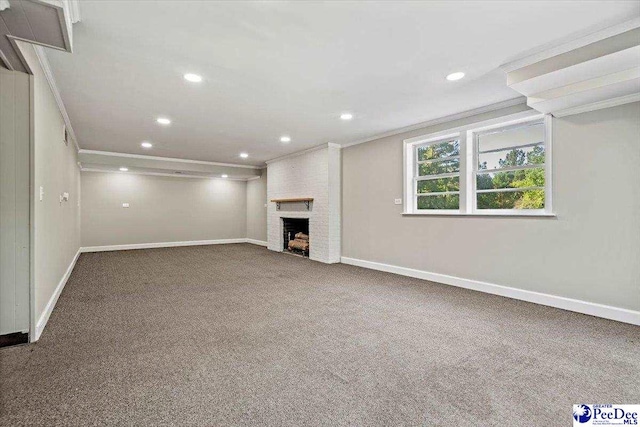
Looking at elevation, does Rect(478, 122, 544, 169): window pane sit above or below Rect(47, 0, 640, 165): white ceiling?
below

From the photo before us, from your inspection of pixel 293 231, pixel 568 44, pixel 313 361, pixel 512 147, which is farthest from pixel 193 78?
pixel 293 231

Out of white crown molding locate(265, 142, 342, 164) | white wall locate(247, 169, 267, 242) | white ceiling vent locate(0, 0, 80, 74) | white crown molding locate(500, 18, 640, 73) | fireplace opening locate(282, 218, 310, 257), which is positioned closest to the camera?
white ceiling vent locate(0, 0, 80, 74)

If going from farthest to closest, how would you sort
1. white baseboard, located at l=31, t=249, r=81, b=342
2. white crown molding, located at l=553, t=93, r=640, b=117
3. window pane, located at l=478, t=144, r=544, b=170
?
window pane, located at l=478, t=144, r=544, b=170 < white crown molding, located at l=553, t=93, r=640, b=117 < white baseboard, located at l=31, t=249, r=81, b=342

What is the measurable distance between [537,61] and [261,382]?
3514mm

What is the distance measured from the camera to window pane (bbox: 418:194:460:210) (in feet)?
15.2

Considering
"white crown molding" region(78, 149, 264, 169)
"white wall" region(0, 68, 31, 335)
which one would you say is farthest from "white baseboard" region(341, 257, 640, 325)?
"white crown molding" region(78, 149, 264, 169)

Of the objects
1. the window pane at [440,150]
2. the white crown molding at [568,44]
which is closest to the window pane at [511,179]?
the window pane at [440,150]

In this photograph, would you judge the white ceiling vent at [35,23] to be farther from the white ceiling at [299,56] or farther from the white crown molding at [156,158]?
the white crown molding at [156,158]

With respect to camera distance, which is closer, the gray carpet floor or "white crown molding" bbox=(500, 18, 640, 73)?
the gray carpet floor

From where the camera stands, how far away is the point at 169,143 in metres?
6.30

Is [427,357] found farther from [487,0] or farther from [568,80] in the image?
[568,80]

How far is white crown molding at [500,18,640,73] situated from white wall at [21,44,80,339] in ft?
13.6

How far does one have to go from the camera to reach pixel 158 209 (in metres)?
9.02

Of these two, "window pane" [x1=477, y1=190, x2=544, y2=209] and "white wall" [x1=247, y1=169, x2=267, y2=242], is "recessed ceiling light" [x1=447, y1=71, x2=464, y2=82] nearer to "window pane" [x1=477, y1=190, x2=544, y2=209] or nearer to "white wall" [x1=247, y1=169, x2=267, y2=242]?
"window pane" [x1=477, y1=190, x2=544, y2=209]
